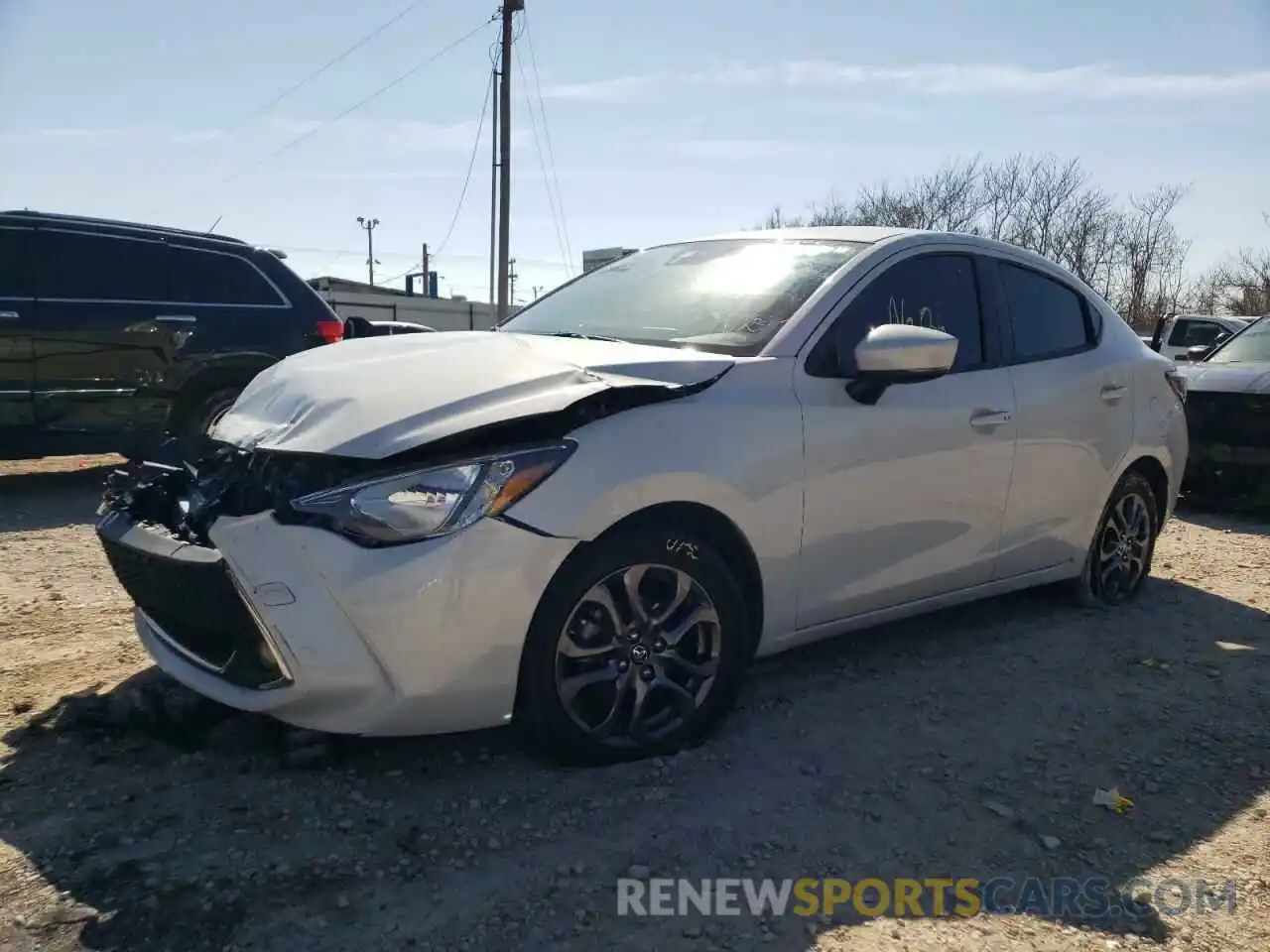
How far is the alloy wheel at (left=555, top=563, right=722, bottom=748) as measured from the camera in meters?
2.94

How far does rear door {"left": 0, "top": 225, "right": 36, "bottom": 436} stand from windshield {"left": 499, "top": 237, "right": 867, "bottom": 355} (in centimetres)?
406

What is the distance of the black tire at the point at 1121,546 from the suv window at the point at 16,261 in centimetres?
656

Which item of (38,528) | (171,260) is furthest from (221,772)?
(171,260)

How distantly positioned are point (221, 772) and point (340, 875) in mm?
675

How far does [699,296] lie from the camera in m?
3.83

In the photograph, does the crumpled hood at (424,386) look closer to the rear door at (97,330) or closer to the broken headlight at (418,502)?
the broken headlight at (418,502)

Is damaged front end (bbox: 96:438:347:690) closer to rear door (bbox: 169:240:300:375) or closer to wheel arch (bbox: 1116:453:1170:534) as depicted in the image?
wheel arch (bbox: 1116:453:1170:534)

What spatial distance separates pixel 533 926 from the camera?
231cm

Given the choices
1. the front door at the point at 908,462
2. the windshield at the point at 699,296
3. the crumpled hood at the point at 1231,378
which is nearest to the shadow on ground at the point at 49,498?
the windshield at the point at 699,296

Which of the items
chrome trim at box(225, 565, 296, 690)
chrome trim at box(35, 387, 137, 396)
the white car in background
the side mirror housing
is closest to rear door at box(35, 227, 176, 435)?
chrome trim at box(35, 387, 137, 396)

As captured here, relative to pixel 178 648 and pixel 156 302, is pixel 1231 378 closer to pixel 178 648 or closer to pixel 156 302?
pixel 178 648

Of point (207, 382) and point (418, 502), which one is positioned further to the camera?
point (207, 382)

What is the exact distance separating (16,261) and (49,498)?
1605 mm

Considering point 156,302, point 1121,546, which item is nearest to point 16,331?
point 156,302
